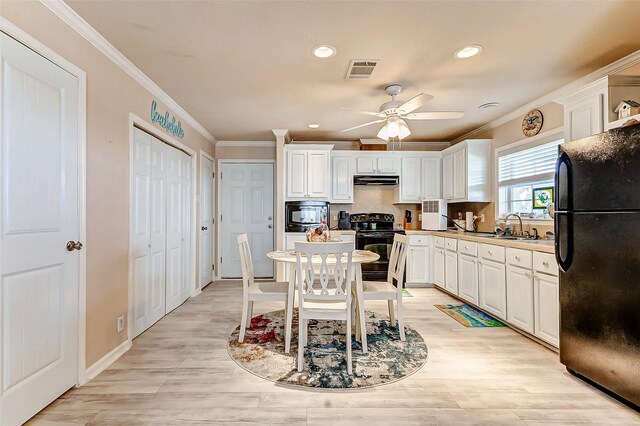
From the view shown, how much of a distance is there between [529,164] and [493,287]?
1.62 m

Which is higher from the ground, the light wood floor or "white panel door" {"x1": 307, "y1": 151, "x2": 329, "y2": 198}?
"white panel door" {"x1": 307, "y1": 151, "x2": 329, "y2": 198}

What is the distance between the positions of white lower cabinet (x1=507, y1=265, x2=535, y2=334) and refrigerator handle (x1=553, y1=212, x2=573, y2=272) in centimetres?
60

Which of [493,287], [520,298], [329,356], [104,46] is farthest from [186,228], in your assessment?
[520,298]

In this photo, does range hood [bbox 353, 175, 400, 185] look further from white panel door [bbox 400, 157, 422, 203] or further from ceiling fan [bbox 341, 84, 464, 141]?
ceiling fan [bbox 341, 84, 464, 141]

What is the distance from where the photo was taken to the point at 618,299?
5.92 ft

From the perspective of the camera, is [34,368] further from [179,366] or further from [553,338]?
[553,338]

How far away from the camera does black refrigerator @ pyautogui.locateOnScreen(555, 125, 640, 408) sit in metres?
1.74

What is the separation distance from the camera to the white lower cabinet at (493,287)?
3.10 m

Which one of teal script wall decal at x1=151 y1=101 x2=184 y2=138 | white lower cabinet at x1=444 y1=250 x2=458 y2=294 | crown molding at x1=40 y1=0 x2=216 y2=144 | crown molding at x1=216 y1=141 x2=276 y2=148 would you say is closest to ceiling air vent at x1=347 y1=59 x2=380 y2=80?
crown molding at x1=40 y1=0 x2=216 y2=144

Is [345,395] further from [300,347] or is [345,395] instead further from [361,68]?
[361,68]

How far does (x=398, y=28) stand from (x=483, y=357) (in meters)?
2.59

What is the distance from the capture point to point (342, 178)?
505 cm

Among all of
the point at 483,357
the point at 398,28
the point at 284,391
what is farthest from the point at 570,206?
the point at 284,391

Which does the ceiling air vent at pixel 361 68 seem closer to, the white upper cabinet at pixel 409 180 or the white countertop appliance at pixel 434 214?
the white upper cabinet at pixel 409 180
